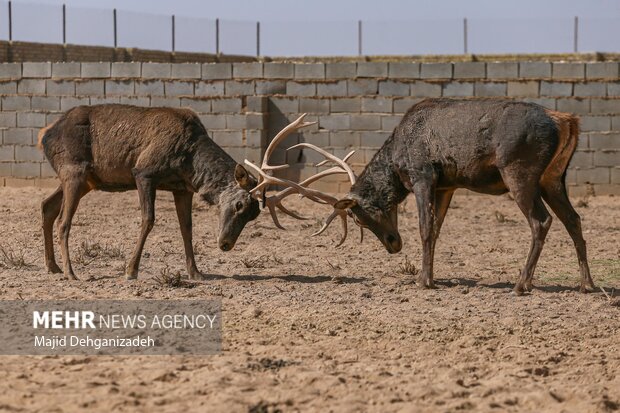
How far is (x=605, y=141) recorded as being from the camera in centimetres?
1823

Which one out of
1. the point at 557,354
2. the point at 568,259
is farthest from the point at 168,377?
the point at 568,259

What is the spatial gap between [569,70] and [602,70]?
1.74ft

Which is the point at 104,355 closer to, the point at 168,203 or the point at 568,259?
the point at 568,259

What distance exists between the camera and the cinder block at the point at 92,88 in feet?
64.1

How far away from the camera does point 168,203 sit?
59.1 feet

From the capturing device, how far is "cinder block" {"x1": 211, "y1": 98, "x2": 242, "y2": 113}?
19.1 m

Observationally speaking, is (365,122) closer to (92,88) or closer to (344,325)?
(92,88)

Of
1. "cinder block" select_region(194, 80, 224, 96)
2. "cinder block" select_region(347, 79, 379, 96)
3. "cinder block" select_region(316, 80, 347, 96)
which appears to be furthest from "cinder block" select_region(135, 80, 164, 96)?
"cinder block" select_region(347, 79, 379, 96)

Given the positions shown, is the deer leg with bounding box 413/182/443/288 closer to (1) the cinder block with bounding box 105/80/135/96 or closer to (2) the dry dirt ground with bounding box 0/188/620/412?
(2) the dry dirt ground with bounding box 0/188/620/412

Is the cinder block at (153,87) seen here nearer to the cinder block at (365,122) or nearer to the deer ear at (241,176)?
the cinder block at (365,122)

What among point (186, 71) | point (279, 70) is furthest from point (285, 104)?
point (186, 71)

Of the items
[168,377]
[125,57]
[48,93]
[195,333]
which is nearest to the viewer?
[168,377]

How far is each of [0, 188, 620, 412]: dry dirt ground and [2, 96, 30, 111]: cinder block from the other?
435 centimetres

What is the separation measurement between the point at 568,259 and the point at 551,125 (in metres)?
3.07
